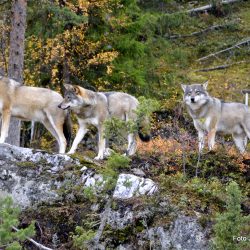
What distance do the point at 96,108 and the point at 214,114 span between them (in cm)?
273

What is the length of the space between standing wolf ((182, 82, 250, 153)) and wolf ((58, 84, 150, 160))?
1.41 m

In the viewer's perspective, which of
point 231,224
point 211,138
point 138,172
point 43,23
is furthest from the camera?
point 43,23

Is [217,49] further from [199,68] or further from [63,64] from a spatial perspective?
[63,64]

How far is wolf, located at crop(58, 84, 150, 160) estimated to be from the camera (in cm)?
1202

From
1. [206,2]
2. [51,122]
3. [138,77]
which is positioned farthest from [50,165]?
[206,2]

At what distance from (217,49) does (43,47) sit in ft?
30.8

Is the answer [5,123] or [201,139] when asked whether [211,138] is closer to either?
[201,139]

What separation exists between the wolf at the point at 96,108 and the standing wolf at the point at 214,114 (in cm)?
141

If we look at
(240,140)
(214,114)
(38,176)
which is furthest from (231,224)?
(240,140)

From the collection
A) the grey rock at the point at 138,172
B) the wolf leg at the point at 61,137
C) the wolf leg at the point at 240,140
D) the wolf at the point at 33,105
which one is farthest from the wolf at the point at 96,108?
the wolf leg at the point at 240,140

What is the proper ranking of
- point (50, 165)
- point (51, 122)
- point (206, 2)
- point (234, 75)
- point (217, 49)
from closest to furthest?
point (50, 165) → point (51, 122) → point (234, 75) → point (217, 49) → point (206, 2)

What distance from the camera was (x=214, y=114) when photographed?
1340 centimetres

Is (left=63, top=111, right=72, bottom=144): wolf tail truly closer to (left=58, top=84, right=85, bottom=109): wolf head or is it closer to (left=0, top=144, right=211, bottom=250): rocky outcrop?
(left=58, top=84, right=85, bottom=109): wolf head

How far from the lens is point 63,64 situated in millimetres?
19469
